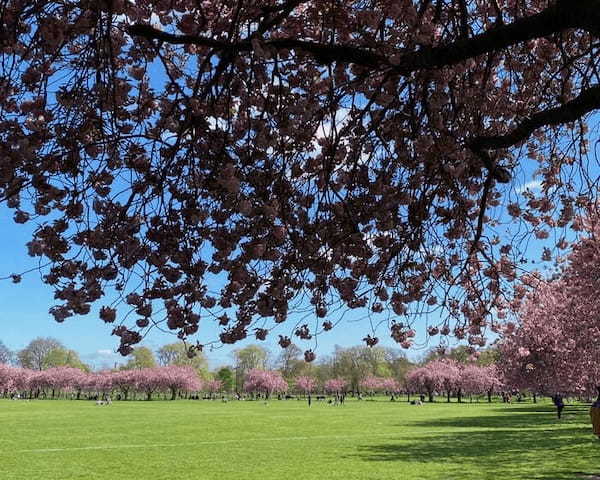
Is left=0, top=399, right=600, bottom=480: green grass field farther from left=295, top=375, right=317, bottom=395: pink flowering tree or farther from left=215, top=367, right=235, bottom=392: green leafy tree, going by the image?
left=215, top=367, right=235, bottom=392: green leafy tree

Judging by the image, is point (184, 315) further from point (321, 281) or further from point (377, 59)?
point (377, 59)

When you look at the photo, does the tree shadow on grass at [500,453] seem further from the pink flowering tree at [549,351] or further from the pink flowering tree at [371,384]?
the pink flowering tree at [371,384]

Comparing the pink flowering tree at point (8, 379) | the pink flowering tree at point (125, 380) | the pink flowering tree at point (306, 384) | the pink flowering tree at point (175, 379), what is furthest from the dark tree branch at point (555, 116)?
the pink flowering tree at point (306, 384)

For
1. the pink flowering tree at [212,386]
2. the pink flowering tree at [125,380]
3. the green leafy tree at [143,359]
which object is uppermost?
the green leafy tree at [143,359]

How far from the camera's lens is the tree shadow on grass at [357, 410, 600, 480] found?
13.2 metres

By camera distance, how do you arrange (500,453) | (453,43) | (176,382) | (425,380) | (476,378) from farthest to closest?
(176,382), (425,380), (476,378), (500,453), (453,43)

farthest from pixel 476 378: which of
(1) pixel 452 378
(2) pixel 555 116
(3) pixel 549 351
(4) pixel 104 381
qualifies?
(2) pixel 555 116

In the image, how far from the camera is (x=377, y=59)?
14.8 ft

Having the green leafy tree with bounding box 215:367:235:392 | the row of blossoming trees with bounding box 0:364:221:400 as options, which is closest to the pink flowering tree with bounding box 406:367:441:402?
the row of blossoming trees with bounding box 0:364:221:400

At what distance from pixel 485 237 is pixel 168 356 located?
117381mm

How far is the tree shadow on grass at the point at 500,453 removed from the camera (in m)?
13.2

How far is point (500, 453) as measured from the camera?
55.7ft

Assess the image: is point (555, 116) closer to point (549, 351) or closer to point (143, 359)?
point (549, 351)

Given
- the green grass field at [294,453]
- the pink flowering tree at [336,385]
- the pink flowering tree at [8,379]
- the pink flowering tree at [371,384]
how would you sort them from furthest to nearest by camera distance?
the pink flowering tree at [336,385] < the pink flowering tree at [371,384] < the pink flowering tree at [8,379] < the green grass field at [294,453]
